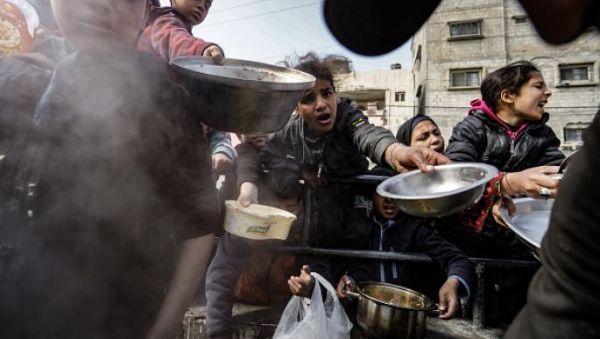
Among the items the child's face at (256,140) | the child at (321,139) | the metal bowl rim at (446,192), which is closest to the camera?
the metal bowl rim at (446,192)

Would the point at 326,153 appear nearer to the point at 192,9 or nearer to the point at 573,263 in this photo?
the point at 192,9

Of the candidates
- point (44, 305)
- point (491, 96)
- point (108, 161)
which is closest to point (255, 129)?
point (108, 161)

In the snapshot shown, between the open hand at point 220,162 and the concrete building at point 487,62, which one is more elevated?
the concrete building at point 487,62

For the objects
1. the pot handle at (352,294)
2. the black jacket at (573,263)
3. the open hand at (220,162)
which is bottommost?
the pot handle at (352,294)

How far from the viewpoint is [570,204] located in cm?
65

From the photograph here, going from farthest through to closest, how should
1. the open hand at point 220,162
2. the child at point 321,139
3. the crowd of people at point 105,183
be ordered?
the child at point 321,139, the open hand at point 220,162, the crowd of people at point 105,183

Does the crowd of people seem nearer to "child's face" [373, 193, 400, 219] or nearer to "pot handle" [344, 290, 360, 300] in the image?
"pot handle" [344, 290, 360, 300]

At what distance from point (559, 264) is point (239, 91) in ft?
4.27

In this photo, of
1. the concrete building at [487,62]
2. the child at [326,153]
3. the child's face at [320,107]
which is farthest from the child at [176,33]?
the concrete building at [487,62]

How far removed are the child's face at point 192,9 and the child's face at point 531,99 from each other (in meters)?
2.77

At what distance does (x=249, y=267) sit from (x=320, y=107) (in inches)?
55.7

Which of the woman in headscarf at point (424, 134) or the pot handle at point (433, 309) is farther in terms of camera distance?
the woman in headscarf at point (424, 134)

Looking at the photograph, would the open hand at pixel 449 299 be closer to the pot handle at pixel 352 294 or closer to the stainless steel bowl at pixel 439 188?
the pot handle at pixel 352 294

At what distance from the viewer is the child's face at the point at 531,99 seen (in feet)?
8.89
